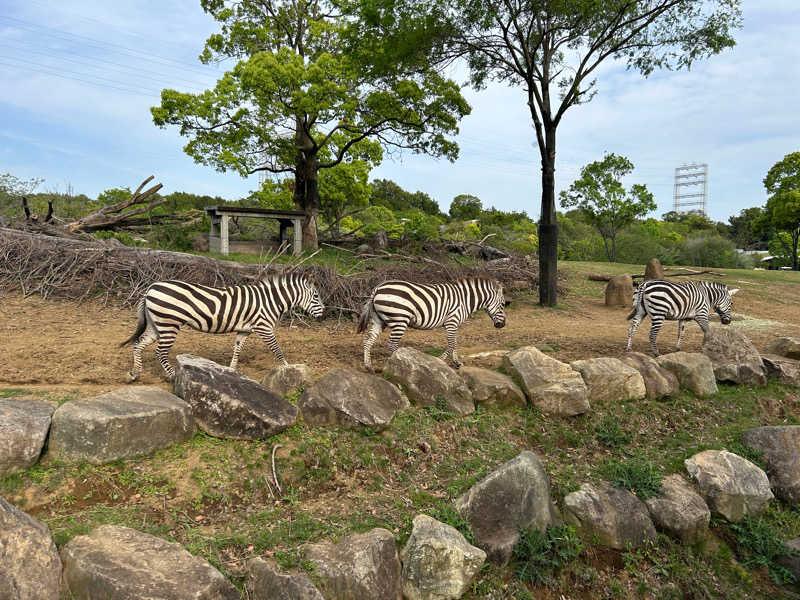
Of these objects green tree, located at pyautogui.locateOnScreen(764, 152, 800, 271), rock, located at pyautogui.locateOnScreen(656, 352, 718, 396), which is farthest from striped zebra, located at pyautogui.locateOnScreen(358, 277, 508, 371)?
green tree, located at pyautogui.locateOnScreen(764, 152, 800, 271)

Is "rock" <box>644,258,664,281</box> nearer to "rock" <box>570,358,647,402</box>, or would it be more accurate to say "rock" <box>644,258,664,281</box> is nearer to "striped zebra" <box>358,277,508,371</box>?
"rock" <box>570,358,647,402</box>

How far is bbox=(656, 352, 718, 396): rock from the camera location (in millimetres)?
6730

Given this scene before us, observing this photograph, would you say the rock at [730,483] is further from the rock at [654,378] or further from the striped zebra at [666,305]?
the striped zebra at [666,305]

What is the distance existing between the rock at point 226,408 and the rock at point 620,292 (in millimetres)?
11654

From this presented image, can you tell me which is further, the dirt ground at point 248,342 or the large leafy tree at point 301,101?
the large leafy tree at point 301,101

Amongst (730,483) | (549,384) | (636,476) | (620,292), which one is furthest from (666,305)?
→ (620,292)

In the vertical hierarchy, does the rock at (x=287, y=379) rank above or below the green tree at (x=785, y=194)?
below

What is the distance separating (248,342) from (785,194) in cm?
3313

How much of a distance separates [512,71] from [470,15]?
6.57ft

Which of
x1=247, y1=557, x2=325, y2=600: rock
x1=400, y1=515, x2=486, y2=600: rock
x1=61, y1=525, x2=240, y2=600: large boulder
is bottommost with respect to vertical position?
x1=400, y1=515, x2=486, y2=600: rock

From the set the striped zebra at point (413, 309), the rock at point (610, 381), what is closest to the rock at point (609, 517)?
the rock at point (610, 381)

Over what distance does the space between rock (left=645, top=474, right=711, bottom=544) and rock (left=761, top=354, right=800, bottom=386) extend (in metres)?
3.59

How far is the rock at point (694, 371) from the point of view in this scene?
6.73 meters

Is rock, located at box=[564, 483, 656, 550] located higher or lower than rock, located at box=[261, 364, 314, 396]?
lower
